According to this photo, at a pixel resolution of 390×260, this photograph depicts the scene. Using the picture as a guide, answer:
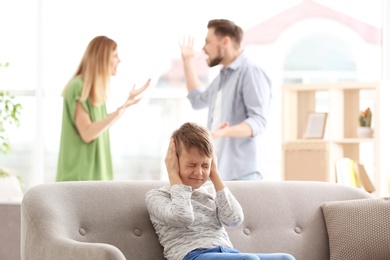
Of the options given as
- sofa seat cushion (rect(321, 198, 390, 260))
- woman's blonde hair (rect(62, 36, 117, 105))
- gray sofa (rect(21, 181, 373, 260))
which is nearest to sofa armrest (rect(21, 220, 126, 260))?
gray sofa (rect(21, 181, 373, 260))

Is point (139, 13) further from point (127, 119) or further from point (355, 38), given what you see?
point (355, 38)

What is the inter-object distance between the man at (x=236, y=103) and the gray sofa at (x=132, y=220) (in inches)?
28.3

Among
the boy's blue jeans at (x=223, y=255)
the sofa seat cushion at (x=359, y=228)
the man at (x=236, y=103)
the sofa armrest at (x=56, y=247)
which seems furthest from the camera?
the man at (x=236, y=103)

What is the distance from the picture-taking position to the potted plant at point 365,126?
601 cm

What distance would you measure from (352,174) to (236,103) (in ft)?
5.62

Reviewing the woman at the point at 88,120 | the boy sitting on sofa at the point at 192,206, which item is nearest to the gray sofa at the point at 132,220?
the boy sitting on sofa at the point at 192,206

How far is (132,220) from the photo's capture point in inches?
130

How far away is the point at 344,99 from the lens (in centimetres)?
621

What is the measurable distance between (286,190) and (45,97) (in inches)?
165

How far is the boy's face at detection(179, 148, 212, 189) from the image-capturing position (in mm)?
3166

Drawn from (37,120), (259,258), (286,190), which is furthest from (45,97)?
(259,258)

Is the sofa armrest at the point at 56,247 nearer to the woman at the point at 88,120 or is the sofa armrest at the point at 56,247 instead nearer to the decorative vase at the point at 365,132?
the woman at the point at 88,120

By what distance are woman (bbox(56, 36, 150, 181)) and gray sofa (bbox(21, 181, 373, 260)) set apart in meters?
1.22

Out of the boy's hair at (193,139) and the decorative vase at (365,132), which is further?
the decorative vase at (365,132)
